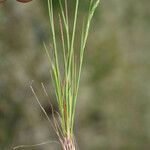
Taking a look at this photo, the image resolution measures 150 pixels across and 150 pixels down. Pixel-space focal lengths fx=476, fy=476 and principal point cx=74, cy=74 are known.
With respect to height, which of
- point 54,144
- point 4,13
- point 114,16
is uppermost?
point 4,13

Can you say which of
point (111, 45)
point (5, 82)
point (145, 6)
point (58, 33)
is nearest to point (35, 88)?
point (5, 82)

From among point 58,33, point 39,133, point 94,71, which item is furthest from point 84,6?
point 39,133

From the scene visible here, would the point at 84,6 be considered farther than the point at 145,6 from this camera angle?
No

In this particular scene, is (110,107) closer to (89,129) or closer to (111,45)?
(89,129)

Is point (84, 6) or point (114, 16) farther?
point (114, 16)

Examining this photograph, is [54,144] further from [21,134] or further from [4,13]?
[4,13]

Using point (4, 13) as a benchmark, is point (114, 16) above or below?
below
